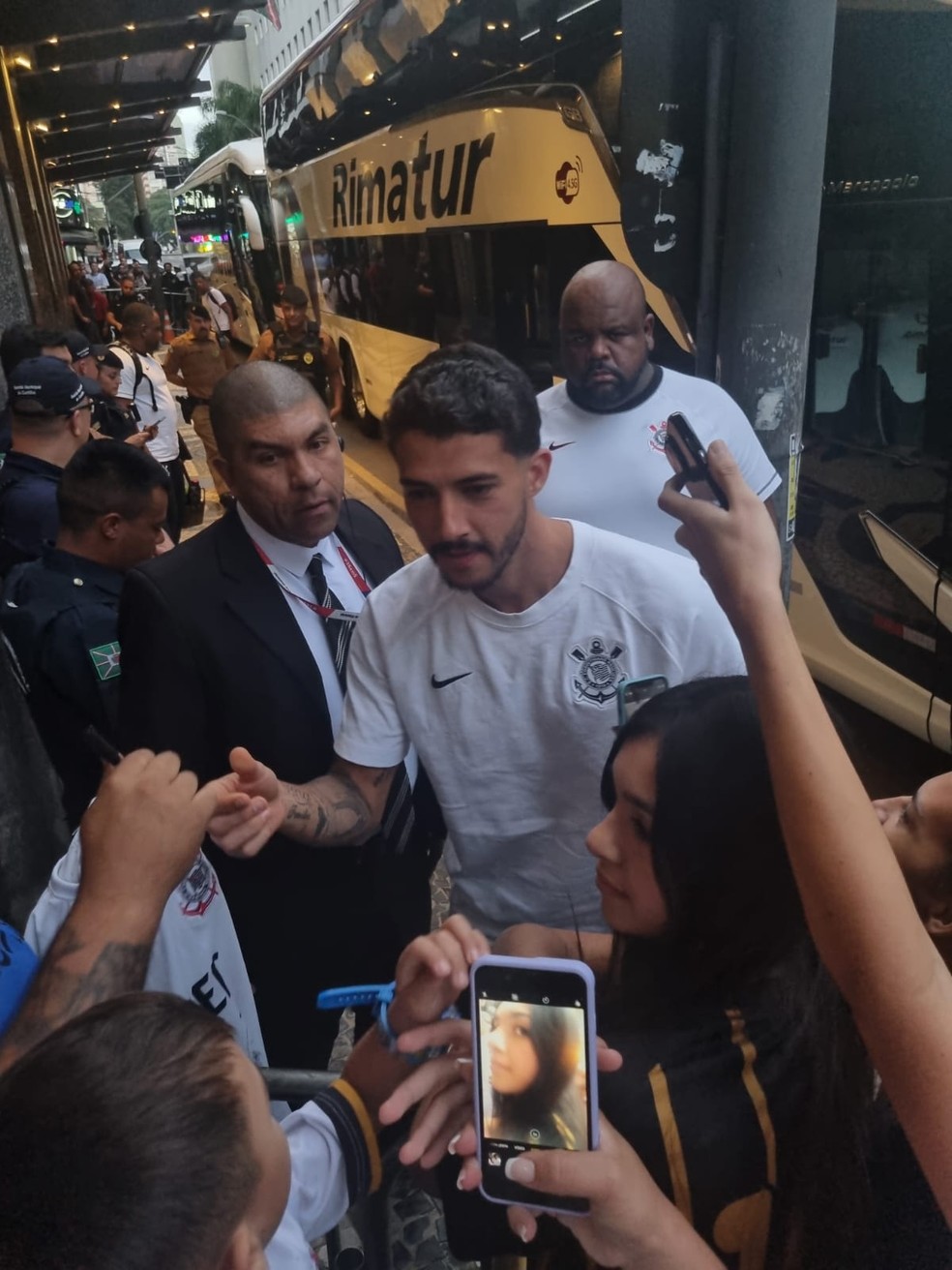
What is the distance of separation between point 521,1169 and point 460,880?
985 mm

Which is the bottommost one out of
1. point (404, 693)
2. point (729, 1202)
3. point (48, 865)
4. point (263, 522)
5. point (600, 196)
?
point (48, 865)

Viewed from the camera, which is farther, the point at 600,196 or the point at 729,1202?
the point at 600,196

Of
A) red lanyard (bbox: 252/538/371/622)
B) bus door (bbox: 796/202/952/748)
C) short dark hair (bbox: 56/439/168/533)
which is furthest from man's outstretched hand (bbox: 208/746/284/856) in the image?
bus door (bbox: 796/202/952/748)

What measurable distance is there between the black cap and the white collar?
1.94 meters

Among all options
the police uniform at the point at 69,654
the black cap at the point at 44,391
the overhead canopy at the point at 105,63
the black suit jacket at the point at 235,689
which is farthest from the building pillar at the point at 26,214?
the black suit jacket at the point at 235,689

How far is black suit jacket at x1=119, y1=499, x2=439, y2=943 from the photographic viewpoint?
2.11 m

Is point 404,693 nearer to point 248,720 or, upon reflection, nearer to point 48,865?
point 248,720

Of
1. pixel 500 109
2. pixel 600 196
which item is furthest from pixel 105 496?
pixel 500 109

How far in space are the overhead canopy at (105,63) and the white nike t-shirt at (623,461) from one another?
7.63m

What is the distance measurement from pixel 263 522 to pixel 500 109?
5483mm

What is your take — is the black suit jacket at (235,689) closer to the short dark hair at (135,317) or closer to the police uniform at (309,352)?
the short dark hair at (135,317)

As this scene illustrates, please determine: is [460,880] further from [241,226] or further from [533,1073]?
[241,226]

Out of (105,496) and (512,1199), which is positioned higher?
(105,496)

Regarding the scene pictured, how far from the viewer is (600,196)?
5.73 metres
